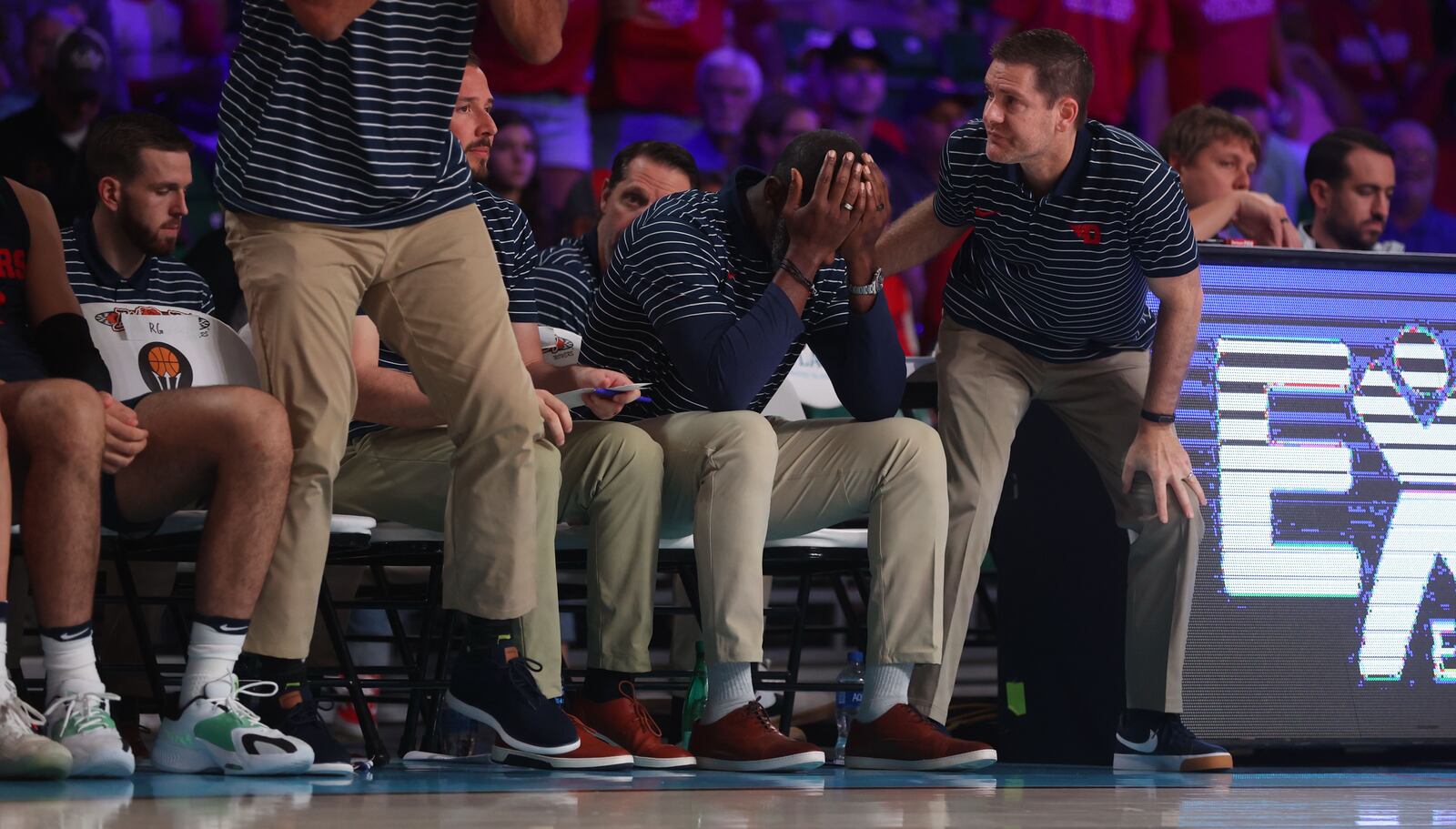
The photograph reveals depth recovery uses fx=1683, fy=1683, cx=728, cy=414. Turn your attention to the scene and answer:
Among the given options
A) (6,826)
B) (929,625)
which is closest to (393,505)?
(929,625)

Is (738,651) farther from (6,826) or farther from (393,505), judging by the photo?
(6,826)

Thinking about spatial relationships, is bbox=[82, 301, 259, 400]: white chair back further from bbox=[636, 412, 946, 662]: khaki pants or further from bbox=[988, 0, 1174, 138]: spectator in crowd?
bbox=[988, 0, 1174, 138]: spectator in crowd

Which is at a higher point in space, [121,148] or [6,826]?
[121,148]

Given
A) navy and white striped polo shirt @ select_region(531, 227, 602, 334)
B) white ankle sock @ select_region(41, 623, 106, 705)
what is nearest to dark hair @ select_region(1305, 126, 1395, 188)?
navy and white striped polo shirt @ select_region(531, 227, 602, 334)

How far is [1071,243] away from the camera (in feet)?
11.4

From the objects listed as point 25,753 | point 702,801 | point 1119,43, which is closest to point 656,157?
point 702,801

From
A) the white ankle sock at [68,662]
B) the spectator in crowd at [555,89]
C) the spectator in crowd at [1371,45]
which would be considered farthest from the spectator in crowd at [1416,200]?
the white ankle sock at [68,662]

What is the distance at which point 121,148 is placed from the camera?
3980mm

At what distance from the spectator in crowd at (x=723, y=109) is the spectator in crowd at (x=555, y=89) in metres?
0.43

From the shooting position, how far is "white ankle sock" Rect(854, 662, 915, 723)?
313 cm

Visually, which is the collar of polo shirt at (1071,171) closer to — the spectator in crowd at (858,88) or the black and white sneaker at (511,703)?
the black and white sneaker at (511,703)

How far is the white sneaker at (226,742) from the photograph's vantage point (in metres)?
2.53

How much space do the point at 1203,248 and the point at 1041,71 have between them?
51 centimetres

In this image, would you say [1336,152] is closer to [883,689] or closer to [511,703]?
[883,689]
